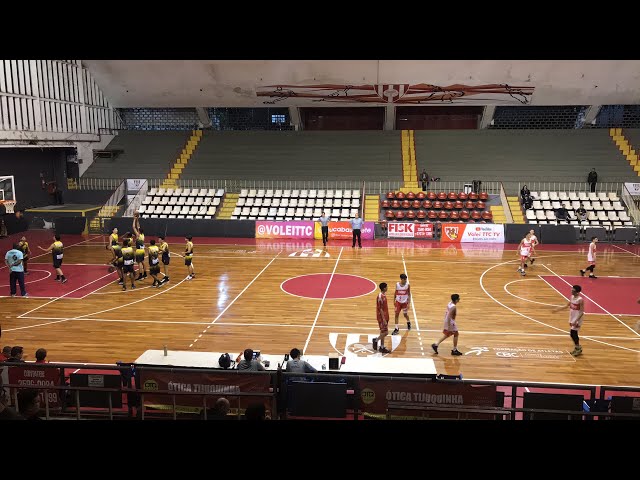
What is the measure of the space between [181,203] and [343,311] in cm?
1781

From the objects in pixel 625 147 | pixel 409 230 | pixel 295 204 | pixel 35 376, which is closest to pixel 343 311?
pixel 35 376

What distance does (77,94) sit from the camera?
32.6m

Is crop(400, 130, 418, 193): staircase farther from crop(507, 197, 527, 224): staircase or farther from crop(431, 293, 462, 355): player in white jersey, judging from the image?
crop(431, 293, 462, 355): player in white jersey

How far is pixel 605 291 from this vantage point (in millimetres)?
17094

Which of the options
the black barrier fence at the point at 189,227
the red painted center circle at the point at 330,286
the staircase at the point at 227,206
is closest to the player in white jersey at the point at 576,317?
the red painted center circle at the point at 330,286

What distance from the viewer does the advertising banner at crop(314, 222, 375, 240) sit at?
2722cm

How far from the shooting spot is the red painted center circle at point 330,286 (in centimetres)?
1683

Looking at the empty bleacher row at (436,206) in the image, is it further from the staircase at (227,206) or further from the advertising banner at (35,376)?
the advertising banner at (35,376)

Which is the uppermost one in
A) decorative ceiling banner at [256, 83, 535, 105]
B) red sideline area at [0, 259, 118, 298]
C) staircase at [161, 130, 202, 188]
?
decorative ceiling banner at [256, 83, 535, 105]

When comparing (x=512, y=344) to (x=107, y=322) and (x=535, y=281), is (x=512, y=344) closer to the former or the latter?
(x=535, y=281)

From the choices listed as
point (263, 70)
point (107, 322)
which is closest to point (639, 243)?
point (263, 70)

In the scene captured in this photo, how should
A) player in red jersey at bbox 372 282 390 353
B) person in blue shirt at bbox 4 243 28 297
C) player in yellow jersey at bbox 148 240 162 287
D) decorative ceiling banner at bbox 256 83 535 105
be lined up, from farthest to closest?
decorative ceiling banner at bbox 256 83 535 105
player in yellow jersey at bbox 148 240 162 287
person in blue shirt at bbox 4 243 28 297
player in red jersey at bbox 372 282 390 353

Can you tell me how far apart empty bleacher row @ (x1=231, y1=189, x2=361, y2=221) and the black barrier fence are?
1.18 metres

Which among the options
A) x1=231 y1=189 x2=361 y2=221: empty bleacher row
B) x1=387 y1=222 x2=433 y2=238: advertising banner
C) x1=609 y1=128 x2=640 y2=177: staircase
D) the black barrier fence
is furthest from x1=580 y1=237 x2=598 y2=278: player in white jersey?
the black barrier fence
